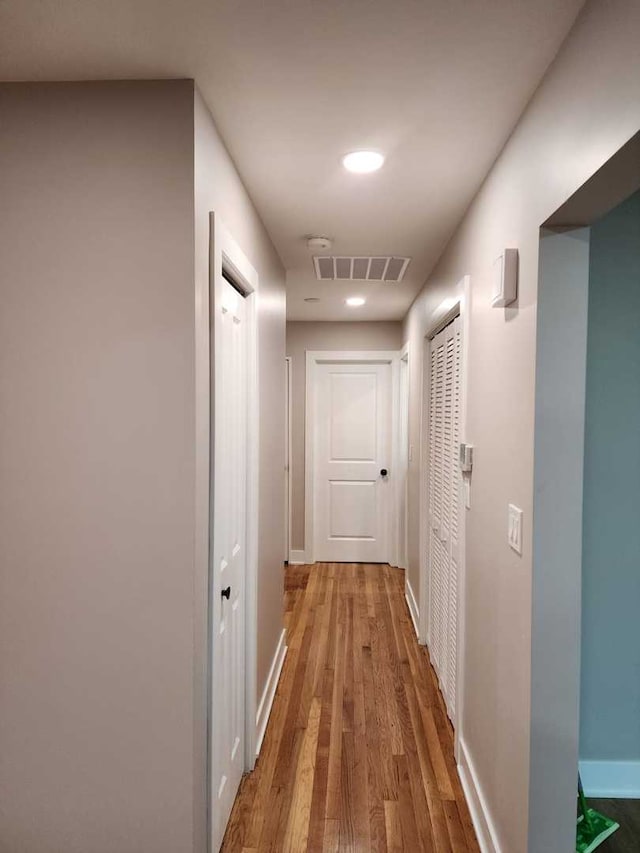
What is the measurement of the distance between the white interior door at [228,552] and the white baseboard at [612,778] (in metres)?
1.39

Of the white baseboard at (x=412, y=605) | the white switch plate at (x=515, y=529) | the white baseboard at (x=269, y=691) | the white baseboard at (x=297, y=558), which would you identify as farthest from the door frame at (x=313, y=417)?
the white switch plate at (x=515, y=529)

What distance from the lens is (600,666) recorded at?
212 centimetres

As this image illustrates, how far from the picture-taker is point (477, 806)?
6.39 feet

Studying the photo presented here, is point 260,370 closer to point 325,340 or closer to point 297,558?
point 325,340

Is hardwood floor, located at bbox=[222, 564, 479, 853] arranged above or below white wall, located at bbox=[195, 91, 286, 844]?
below

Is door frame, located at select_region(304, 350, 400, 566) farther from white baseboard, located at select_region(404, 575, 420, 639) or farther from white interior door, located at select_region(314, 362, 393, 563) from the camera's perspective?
white baseboard, located at select_region(404, 575, 420, 639)

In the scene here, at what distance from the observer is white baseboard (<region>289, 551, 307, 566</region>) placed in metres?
5.33

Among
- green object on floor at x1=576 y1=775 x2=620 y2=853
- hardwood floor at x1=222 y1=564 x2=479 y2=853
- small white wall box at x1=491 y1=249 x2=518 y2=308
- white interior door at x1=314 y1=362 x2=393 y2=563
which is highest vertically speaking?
small white wall box at x1=491 y1=249 x2=518 y2=308

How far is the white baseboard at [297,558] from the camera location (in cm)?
533

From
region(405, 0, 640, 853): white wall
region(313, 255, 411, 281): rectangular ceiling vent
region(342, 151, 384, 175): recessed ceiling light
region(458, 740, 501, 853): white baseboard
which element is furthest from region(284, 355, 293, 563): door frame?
region(342, 151, 384, 175): recessed ceiling light

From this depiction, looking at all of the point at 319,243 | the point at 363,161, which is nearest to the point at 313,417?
the point at 319,243

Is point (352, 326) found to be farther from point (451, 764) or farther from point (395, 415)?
point (451, 764)

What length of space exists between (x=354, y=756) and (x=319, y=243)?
241 centimetres

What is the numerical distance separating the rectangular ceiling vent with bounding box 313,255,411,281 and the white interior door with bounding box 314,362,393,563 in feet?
6.19
